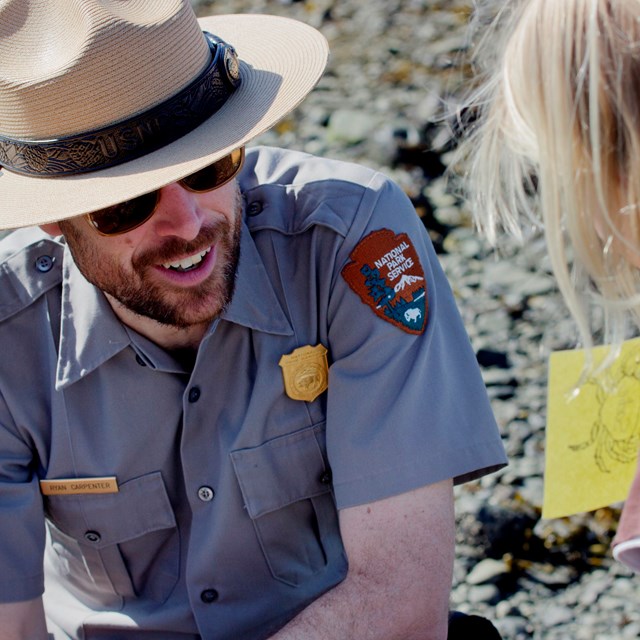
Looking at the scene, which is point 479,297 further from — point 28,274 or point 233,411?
point 28,274

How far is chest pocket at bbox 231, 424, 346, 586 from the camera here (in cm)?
257

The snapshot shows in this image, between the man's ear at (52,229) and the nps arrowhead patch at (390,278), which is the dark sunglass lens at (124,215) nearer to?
the man's ear at (52,229)

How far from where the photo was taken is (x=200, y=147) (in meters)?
2.27

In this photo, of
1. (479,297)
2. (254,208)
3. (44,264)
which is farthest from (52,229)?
(479,297)

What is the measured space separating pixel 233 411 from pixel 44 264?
552 mm

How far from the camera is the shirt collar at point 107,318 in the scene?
2559mm

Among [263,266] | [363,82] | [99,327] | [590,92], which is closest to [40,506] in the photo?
[99,327]

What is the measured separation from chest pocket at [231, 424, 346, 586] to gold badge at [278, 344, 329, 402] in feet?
0.33

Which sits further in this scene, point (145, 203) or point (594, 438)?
point (594, 438)

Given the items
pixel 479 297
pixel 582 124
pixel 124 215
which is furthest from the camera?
pixel 479 297

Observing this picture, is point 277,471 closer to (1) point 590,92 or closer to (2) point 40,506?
(2) point 40,506

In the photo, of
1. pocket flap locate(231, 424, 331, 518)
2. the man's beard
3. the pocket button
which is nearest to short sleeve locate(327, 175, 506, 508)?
pocket flap locate(231, 424, 331, 518)

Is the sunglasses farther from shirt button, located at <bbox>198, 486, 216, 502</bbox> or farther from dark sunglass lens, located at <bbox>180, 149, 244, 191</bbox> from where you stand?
shirt button, located at <bbox>198, 486, 216, 502</bbox>

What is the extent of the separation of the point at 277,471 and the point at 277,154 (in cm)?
80
